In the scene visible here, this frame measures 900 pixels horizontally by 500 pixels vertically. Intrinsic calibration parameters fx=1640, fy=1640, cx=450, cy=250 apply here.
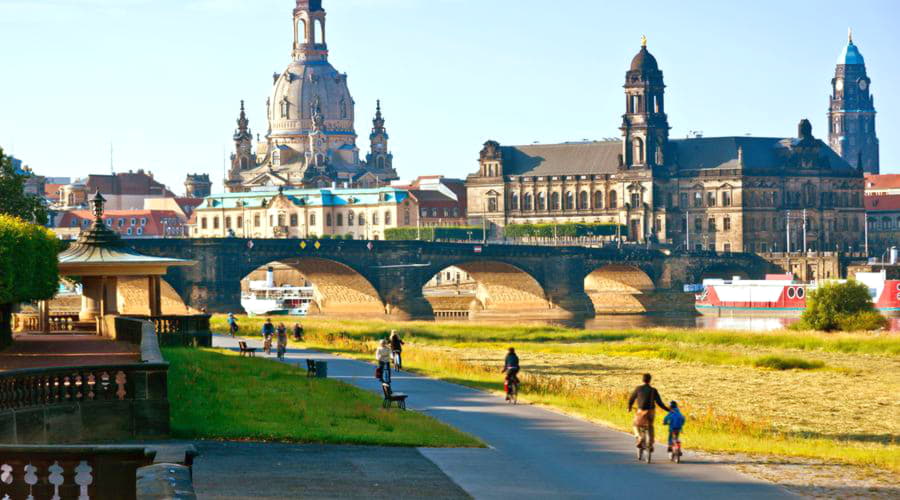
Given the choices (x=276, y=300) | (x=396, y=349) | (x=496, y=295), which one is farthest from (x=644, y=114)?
(x=396, y=349)

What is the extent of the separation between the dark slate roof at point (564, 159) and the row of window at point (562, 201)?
8.23 ft

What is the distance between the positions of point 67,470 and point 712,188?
16661 cm

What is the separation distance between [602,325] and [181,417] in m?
90.5

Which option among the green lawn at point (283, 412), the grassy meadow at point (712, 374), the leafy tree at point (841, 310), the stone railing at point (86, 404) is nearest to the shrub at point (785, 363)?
the grassy meadow at point (712, 374)

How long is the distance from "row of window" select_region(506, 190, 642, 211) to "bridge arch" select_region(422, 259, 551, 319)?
3702cm

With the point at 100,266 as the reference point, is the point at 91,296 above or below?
below

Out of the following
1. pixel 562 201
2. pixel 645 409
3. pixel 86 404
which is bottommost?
pixel 645 409

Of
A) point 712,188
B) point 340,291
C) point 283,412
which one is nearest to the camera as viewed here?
point 283,412

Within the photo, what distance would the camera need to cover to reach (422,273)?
132 meters

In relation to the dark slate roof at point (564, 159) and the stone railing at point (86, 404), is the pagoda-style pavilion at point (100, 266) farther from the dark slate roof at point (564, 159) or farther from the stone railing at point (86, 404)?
the dark slate roof at point (564, 159)

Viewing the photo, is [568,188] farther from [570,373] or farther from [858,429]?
[858,429]

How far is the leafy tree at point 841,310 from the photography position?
90125mm

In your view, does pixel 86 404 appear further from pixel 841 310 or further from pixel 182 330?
pixel 841 310

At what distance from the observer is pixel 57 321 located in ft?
184
